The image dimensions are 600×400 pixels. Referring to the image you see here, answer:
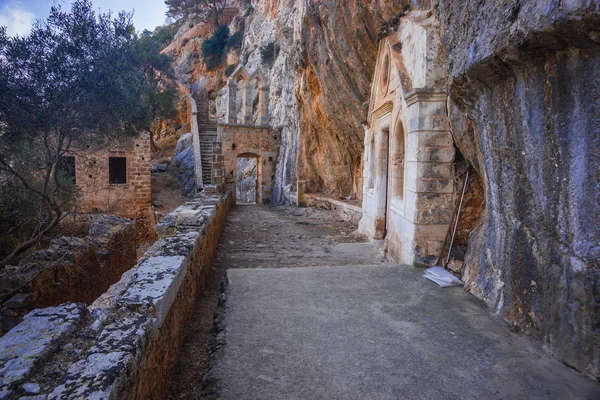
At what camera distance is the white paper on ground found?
4828mm

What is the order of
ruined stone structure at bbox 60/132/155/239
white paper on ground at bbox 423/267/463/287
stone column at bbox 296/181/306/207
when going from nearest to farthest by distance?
white paper on ground at bbox 423/267/463/287, stone column at bbox 296/181/306/207, ruined stone structure at bbox 60/132/155/239

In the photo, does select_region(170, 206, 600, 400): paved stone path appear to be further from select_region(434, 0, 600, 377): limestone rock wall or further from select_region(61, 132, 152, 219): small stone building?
select_region(61, 132, 152, 219): small stone building

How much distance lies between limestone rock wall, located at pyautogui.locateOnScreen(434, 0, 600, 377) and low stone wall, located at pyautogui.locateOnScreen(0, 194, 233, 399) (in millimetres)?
2990

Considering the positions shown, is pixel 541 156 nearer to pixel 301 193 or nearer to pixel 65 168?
pixel 301 193

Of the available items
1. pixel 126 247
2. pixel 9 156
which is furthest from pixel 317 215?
pixel 9 156

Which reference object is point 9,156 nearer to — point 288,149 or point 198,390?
point 198,390

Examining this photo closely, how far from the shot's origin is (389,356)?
3105mm

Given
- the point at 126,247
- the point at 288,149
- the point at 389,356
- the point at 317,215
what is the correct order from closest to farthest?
the point at 389,356
the point at 126,247
the point at 317,215
the point at 288,149

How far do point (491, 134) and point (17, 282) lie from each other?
6.99m

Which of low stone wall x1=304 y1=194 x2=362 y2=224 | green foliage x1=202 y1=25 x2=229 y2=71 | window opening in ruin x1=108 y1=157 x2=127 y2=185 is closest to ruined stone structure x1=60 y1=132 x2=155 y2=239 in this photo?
window opening in ruin x1=108 y1=157 x2=127 y2=185

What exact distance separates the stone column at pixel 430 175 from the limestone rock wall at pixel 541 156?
1122 millimetres

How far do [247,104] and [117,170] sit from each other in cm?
897

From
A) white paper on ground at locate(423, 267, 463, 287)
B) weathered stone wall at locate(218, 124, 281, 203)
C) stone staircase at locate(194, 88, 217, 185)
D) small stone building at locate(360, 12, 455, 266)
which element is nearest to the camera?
white paper on ground at locate(423, 267, 463, 287)

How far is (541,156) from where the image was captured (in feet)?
10.0
